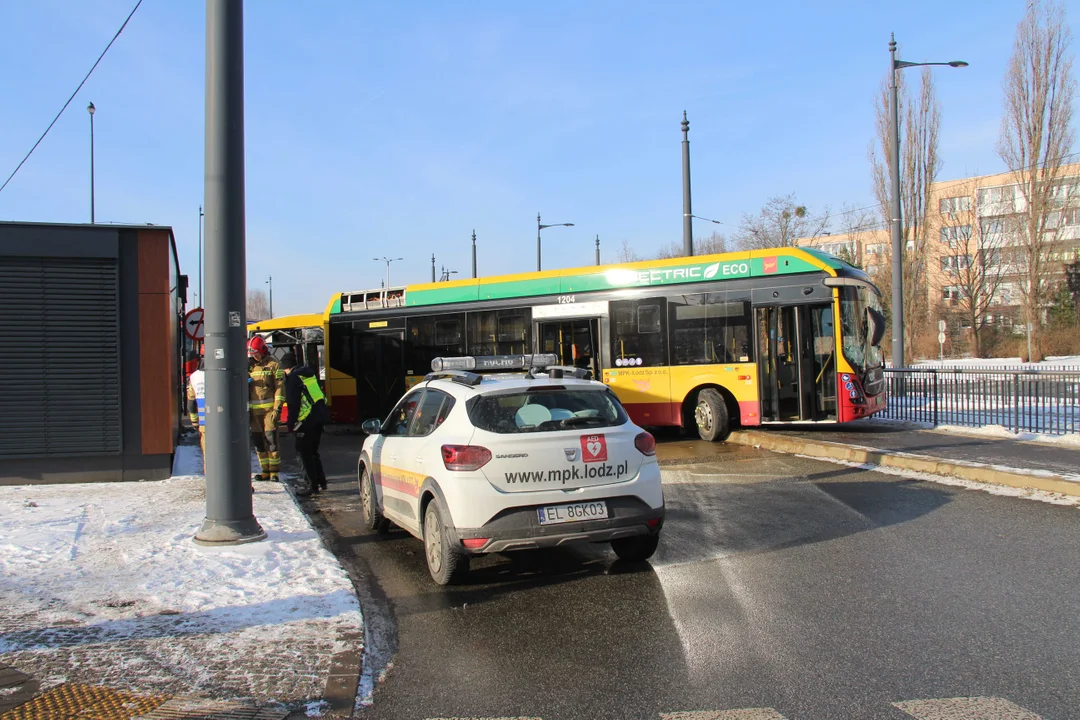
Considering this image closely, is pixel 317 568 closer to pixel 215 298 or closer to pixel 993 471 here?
pixel 215 298

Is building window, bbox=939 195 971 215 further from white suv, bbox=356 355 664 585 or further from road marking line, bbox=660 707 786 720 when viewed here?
road marking line, bbox=660 707 786 720

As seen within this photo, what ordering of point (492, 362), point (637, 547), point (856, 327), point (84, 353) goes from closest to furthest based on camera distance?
point (637, 547), point (492, 362), point (84, 353), point (856, 327)

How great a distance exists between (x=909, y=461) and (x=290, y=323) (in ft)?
55.0

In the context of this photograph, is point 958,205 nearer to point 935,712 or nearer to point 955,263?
point 955,263

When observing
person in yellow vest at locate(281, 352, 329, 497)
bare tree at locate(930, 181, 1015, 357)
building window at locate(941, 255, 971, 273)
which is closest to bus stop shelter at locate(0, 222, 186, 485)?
person in yellow vest at locate(281, 352, 329, 497)

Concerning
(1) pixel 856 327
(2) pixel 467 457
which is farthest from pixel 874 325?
(2) pixel 467 457

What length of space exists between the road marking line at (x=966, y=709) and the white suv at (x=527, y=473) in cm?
264

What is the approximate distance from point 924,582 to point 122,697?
521 cm

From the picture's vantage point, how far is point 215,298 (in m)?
7.17

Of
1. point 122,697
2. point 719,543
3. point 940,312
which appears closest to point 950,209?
point 940,312

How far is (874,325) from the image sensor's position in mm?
15125

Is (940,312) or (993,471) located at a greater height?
(940,312)

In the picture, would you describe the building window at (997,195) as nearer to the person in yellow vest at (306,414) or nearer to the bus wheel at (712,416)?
the bus wheel at (712,416)

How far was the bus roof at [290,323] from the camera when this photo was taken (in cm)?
2236
